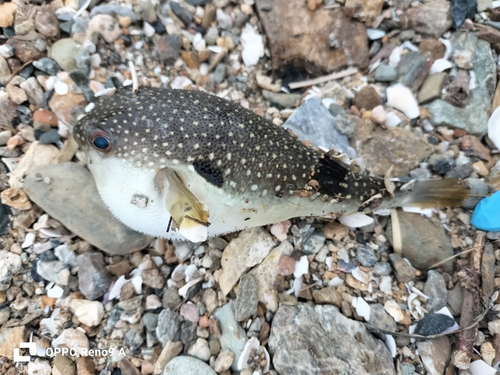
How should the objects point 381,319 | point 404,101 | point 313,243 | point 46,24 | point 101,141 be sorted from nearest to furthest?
1. point 101,141
2. point 381,319
3. point 313,243
4. point 46,24
5. point 404,101

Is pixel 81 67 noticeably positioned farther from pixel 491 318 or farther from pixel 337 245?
pixel 491 318

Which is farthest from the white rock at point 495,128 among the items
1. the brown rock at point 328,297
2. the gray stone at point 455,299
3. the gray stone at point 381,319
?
the brown rock at point 328,297

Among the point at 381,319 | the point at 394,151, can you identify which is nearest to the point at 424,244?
the point at 381,319

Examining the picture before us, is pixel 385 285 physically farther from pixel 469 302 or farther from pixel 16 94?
pixel 16 94

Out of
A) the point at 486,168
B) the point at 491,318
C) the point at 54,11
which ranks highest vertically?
the point at 54,11

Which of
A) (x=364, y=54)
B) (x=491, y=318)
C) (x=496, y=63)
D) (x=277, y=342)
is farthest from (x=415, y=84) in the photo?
(x=277, y=342)

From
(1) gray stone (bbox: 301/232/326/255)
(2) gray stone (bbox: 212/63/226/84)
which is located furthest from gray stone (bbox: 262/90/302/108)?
(1) gray stone (bbox: 301/232/326/255)

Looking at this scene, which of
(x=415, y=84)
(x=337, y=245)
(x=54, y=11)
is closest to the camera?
(x=337, y=245)
